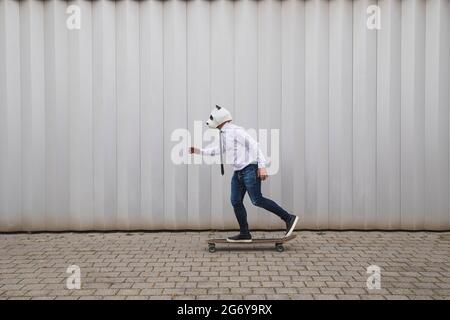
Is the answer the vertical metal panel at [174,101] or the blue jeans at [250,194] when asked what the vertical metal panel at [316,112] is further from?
the vertical metal panel at [174,101]

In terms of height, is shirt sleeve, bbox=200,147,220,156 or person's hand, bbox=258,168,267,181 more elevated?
shirt sleeve, bbox=200,147,220,156

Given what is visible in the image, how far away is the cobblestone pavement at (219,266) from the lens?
4.90m

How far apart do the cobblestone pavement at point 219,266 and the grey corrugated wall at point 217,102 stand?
1.64 feet

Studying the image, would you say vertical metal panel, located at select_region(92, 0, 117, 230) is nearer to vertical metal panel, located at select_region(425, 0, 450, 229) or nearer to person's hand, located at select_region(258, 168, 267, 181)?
person's hand, located at select_region(258, 168, 267, 181)

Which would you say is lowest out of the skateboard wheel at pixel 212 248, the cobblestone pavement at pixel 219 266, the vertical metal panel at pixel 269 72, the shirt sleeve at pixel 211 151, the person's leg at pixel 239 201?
the cobblestone pavement at pixel 219 266

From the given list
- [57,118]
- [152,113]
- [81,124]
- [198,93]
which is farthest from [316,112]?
[57,118]

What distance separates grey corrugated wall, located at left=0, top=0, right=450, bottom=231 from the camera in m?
7.60

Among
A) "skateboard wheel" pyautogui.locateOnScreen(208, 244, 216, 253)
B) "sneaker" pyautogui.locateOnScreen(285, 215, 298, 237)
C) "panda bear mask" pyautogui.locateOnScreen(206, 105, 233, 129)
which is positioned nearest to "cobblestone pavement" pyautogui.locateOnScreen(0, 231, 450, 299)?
"skateboard wheel" pyautogui.locateOnScreen(208, 244, 216, 253)

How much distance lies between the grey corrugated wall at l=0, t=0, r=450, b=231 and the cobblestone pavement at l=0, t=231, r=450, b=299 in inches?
19.7

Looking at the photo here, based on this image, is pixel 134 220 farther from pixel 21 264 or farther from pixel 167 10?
pixel 167 10

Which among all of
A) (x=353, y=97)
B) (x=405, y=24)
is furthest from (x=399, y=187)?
(x=405, y=24)

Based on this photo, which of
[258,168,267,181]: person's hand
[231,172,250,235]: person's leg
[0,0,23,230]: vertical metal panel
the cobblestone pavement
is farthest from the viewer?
[0,0,23,230]: vertical metal panel

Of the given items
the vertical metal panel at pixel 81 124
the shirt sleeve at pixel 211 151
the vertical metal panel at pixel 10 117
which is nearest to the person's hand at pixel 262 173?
the shirt sleeve at pixel 211 151

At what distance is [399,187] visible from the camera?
7.65m
